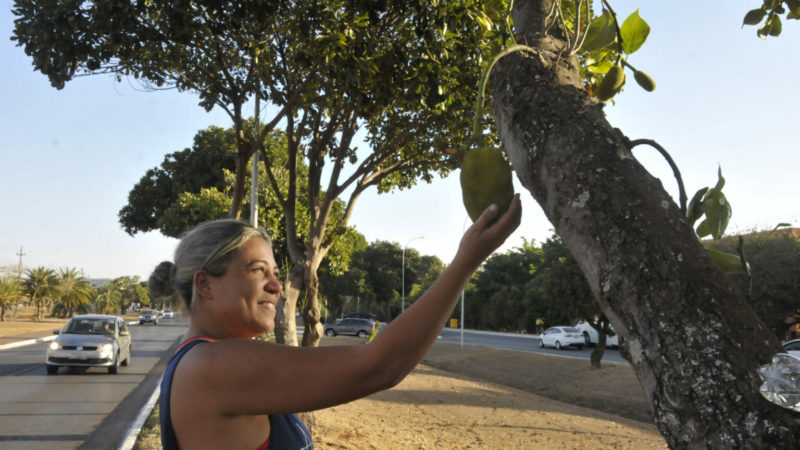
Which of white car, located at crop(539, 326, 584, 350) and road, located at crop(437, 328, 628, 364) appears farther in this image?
white car, located at crop(539, 326, 584, 350)

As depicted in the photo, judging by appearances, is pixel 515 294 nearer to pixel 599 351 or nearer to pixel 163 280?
pixel 599 351

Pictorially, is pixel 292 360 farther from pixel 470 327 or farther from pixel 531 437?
pixel 470 327

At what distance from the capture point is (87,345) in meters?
14.6

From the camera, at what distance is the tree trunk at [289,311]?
7.42 meters

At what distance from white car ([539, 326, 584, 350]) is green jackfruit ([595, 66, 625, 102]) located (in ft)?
94.5

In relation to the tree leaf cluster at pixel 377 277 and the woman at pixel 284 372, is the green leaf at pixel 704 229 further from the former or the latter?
the tree leaf cluster at pixel 377 277

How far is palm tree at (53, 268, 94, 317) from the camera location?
54044 mm

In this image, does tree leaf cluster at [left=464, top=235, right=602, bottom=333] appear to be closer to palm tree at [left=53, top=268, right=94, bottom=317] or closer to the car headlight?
the car headlight

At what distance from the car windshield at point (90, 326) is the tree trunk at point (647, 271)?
16.2 metres

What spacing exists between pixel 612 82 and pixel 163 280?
1.45m

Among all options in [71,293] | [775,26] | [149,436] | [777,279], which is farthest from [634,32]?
[71,293]

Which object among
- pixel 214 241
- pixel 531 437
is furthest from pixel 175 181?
pixel 214 241

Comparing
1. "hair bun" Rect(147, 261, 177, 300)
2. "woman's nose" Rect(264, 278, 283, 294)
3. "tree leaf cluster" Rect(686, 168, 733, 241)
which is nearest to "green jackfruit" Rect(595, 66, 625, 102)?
"tree leaf cluster" Rect(686, 168, 733, 241)

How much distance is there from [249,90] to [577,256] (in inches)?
326
